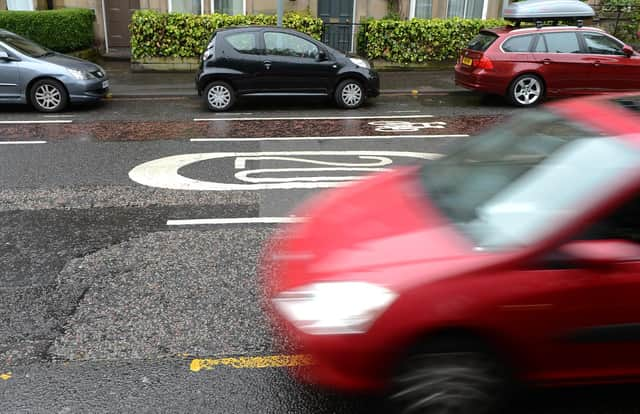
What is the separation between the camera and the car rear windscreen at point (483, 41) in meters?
12.4

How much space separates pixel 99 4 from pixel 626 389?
18.1 m

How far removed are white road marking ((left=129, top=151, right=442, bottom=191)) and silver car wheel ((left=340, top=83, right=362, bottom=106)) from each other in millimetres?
3547

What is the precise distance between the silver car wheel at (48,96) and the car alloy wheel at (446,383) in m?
10.7

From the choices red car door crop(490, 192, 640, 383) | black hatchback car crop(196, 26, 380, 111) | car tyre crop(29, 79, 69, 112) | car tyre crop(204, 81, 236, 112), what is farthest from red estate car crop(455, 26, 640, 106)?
red car door crop(490, 192, 640, 383)

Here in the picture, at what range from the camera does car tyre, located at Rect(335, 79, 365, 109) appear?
39.6 ft

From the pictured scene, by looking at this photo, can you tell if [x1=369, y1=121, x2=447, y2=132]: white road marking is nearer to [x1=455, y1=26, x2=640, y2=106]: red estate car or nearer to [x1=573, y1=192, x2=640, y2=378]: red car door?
[x1=455, y1=26, x2=640, y2=106]: red estate car

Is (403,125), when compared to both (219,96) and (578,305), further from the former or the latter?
(578,305)

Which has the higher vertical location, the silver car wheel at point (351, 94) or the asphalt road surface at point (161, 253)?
the silver car wheel at point (351, 94)

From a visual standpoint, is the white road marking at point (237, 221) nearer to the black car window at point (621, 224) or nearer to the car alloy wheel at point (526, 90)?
the black car window at point (621, 224)

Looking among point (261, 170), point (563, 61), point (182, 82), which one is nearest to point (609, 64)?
point (563, 61)

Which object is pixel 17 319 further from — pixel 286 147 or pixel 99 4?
pixel 99 4

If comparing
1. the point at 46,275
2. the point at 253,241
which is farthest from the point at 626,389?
the point at 46,275

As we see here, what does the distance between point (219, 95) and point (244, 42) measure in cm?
114

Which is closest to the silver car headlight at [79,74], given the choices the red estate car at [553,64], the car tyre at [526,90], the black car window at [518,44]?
the red estate car at [553,64]
